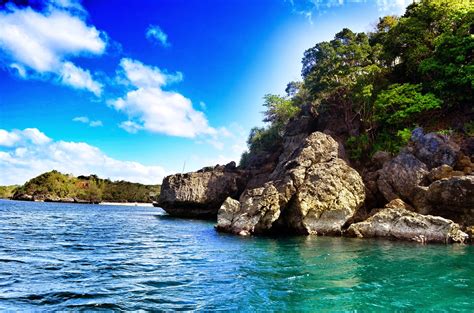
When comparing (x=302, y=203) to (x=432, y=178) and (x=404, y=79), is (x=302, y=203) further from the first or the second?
(x=404, y=79)

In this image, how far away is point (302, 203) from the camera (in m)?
23.5

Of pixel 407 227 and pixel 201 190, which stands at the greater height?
pixel 201 190

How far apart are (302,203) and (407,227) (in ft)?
21.8

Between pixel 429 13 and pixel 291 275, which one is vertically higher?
pixel 429 13

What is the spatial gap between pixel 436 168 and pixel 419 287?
1611cm

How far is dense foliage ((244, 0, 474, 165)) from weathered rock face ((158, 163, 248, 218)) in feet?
49.4

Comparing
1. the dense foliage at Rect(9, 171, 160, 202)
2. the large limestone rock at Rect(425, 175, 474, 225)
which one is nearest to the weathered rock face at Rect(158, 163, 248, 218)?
the large limestone rock at Rect(425, 175, 474, 225)

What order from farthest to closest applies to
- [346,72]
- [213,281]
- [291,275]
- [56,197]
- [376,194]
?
1. [56,197]
2. [346,72]
3. [376,194]
4. [291,275]
5. [213,281]

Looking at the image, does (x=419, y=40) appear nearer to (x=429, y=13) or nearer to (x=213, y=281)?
(x=429, y=13)

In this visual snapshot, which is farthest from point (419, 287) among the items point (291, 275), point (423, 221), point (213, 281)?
point (423, 221)

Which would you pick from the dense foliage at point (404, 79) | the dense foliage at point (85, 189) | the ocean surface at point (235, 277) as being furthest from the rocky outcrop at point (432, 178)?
the dense foliage at point (85, 189)

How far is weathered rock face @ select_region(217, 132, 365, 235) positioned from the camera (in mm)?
23516

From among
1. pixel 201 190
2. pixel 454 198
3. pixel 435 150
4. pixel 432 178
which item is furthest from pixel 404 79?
pixel 201 190

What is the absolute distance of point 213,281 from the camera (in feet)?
34.8
